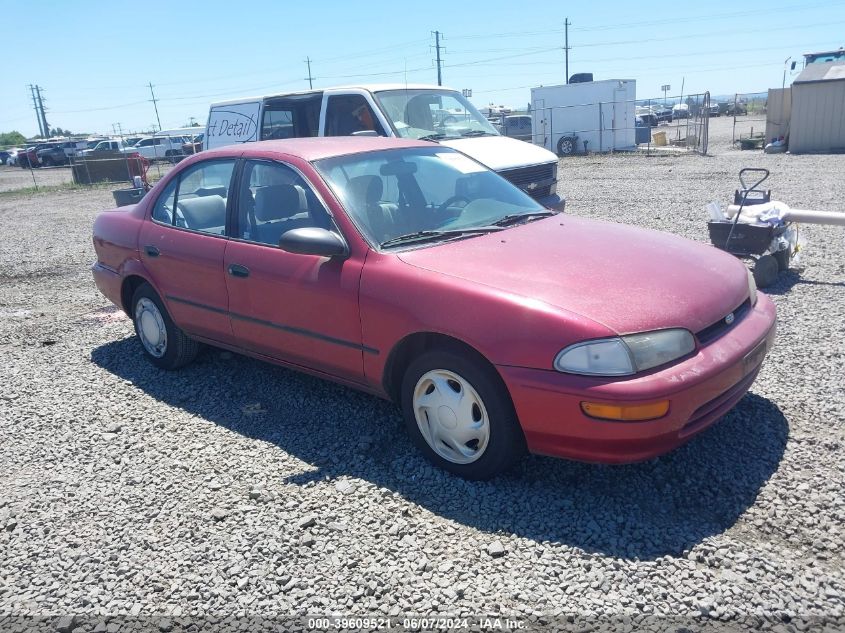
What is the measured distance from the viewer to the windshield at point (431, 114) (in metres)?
9.04

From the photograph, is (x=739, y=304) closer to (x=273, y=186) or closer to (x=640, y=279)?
(x=640, y=279)

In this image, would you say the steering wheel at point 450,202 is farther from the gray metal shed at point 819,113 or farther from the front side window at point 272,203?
the gray metal shed at point 819,113

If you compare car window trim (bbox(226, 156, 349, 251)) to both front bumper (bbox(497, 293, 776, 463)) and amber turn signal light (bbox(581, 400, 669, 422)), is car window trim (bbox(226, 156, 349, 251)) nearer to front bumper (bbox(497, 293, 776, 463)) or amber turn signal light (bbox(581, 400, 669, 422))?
front bumper (bbox(497, 293, 776, 463))

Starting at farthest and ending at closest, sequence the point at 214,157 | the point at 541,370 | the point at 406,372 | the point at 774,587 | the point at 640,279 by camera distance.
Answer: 1. the point at 214,157
2. the point at 406,372
3. the point at 640,279
4. the point at 541,370
5. the point at 774,587

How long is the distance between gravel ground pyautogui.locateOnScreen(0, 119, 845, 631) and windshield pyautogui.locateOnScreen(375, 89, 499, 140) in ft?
16.4

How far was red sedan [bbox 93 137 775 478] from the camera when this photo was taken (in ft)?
9.75

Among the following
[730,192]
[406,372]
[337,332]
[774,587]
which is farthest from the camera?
[730,192]

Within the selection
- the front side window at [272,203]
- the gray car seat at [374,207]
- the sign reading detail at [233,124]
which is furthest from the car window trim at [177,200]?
the sign reading detail at [233,124]

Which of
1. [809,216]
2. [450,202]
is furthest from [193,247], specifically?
[809,216]

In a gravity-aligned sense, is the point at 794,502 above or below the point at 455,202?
below

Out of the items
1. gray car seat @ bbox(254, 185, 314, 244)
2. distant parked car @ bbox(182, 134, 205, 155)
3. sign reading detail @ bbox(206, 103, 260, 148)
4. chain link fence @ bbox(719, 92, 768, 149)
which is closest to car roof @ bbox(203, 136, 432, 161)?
gray car seat @ bbox(254, 185, 314, 244)

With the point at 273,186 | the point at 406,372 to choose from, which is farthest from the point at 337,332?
the point at 273,186

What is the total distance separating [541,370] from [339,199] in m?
1.63

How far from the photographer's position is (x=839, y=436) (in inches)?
142
